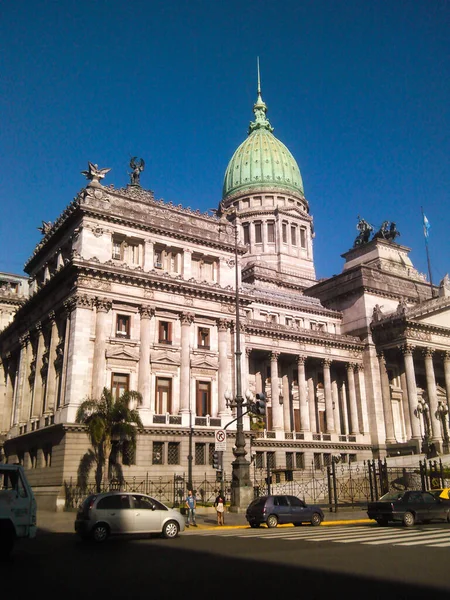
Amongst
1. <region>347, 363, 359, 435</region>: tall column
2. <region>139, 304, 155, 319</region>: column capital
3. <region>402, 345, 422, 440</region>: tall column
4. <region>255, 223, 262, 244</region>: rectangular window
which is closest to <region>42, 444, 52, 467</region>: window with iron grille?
<region>139, 304, 155, 319</region>: column capital

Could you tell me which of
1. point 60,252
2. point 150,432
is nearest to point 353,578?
point 150,432

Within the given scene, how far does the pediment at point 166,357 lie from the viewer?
46.5 m

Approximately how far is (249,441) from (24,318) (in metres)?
25.5

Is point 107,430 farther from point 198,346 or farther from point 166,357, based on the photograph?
point 198,346

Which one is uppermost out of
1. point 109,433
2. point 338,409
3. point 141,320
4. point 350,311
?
point 350,311

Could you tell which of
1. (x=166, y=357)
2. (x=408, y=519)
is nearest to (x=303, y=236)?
(x=166, y=357)

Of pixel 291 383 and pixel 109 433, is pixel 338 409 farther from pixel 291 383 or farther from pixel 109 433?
pixel 109 433

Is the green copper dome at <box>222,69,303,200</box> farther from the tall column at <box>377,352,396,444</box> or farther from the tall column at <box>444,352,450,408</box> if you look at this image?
the tall column at <box>444,352,450,408</box>

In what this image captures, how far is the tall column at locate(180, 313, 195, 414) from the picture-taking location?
153 feet

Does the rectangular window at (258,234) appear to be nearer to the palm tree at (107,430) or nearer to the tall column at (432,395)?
Answer: the tall column at (432,395)

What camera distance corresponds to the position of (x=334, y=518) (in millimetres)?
30828

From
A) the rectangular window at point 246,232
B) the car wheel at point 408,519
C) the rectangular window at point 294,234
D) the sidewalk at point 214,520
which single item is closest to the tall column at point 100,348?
the sidewalk at point 214,520

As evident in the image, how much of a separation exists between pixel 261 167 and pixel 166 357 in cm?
6018

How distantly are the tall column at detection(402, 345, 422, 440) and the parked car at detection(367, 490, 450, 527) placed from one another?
35458 millimetres
